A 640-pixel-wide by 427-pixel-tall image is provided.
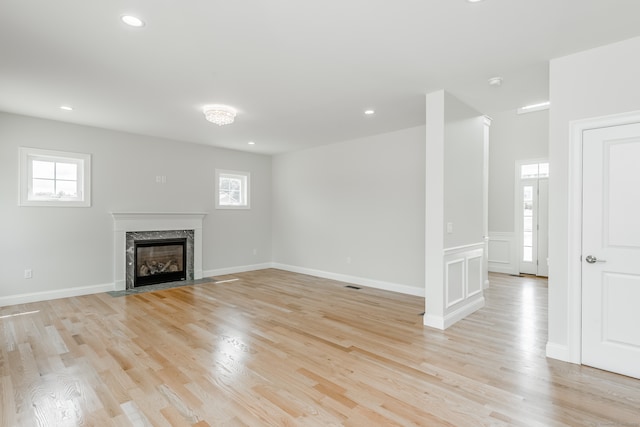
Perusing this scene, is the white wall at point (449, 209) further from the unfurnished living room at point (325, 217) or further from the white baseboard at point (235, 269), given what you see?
the white baseboard at point (235, 269)

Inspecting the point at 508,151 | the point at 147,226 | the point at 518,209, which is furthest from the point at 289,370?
the point at 508,151

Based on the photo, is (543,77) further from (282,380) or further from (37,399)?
(37,399)

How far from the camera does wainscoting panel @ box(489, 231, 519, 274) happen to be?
23.3 ft

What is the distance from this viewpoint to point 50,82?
3479 mm

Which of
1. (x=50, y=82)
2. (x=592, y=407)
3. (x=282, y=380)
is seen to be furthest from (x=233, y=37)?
(x=592, y=407)

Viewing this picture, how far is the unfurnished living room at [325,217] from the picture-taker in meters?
2.28

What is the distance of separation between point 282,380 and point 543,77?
3.84 meters

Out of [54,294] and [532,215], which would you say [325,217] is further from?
[54,294]

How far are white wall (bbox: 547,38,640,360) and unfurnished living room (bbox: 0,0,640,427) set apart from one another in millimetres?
16

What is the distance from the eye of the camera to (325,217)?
6.74m

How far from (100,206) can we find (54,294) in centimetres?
150

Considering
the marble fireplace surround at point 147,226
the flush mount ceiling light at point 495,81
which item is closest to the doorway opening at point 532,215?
the flush mount ceiling light at point 495,81

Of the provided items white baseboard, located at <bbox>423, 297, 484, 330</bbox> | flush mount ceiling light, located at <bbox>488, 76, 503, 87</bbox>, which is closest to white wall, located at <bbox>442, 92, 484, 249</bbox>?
flush mount ceiling light, located at <bbox>488, 76, 503, 87</bbox>

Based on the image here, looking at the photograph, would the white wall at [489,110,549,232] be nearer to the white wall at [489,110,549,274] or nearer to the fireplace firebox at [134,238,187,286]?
the white wall at [489,110,549,274]
